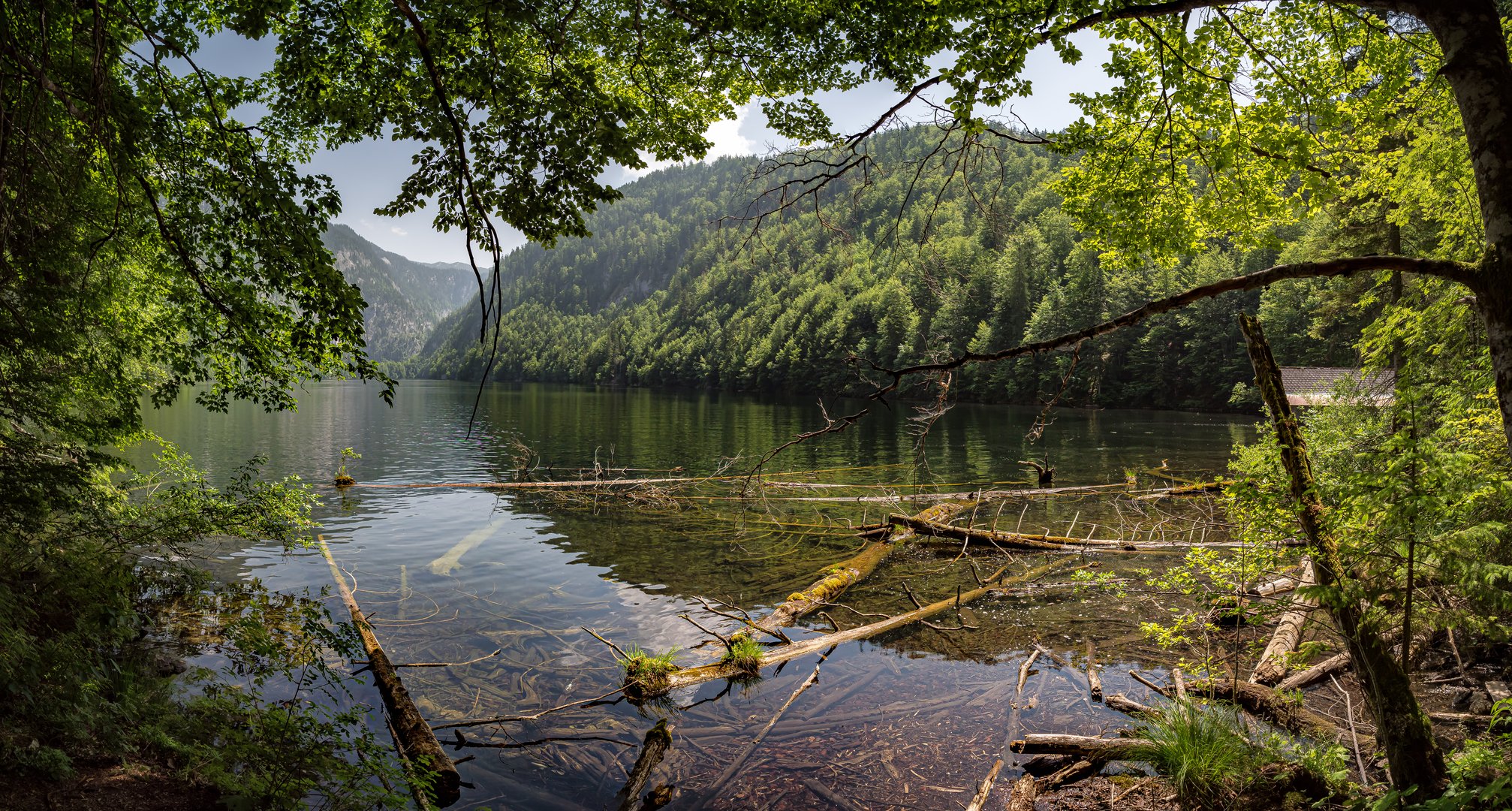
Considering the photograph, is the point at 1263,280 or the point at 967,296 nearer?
the point at 1263,280

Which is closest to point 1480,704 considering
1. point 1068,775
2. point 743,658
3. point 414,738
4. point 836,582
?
point 1068,775

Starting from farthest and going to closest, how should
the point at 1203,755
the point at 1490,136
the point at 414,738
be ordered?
the point at 414,738 < the point at 1203,755 < the point at 1490,136

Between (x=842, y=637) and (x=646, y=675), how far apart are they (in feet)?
11.0

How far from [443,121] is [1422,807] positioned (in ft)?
25.7

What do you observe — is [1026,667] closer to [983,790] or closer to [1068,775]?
[1068,775]

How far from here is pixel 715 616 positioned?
12547mm

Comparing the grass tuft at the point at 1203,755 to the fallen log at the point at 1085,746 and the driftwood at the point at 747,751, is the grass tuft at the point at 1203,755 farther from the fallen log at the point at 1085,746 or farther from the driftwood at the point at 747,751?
the driftwood at the point at 747,751

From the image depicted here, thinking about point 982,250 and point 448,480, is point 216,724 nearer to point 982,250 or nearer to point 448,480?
point 448,480

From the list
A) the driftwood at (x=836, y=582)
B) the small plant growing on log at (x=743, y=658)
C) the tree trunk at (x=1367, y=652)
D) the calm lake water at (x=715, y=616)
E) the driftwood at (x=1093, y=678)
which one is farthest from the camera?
the driftwood at (x=836, y=582)

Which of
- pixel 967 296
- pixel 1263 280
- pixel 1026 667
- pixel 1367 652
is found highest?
pixel 967 296

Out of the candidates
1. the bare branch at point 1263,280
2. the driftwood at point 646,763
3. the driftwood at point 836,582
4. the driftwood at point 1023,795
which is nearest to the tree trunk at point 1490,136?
the bare branch at point 1263,280

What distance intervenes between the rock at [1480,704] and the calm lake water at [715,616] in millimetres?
3081

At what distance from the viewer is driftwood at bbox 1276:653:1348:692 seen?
8312 mm

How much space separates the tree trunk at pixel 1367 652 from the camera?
5.03 meters
